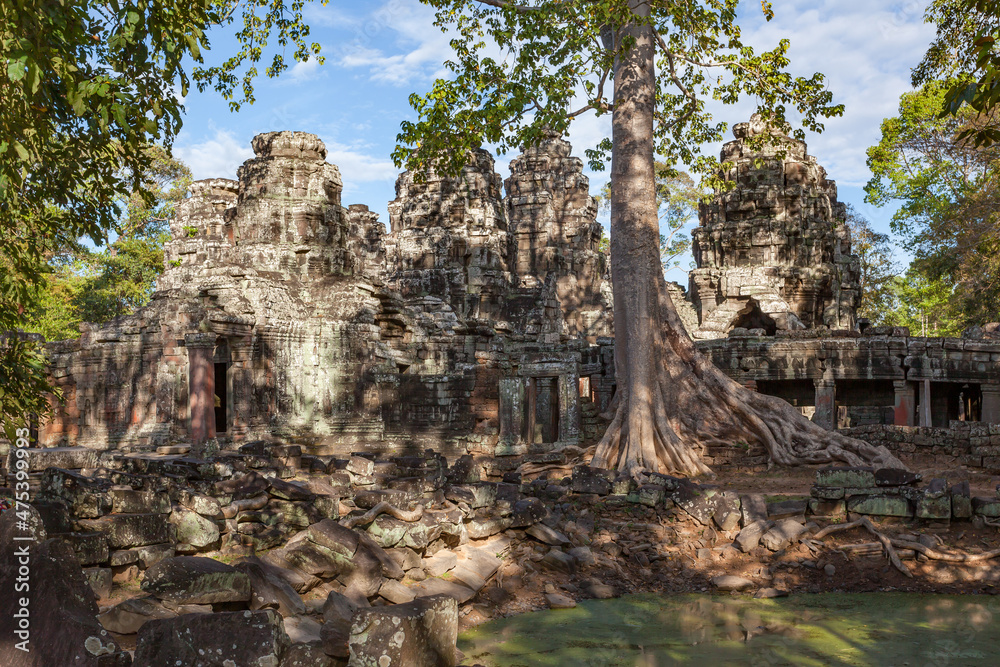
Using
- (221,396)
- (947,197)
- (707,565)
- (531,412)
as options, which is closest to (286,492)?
(707,565)

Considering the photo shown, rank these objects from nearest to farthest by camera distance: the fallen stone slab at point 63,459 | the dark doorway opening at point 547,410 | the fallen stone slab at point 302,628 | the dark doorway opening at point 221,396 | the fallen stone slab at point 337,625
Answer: the fallen stone slab at point 337,625, the fallen stone slab at point 302,628, the fallen stone slab at point 63,459, the dark doorway opening at point 547,410, the dark doorway opening at point 221,396

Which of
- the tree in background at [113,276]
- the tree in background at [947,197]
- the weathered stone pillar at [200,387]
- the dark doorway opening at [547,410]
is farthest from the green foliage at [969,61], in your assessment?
the tree in background at [113,276]

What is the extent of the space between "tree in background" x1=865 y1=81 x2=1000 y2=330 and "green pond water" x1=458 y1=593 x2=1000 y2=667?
10748 mm

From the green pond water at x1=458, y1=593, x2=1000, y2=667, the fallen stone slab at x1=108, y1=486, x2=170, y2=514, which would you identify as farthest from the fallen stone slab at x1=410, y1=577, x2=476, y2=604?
the fallen stone slab at x1=108, y1=486, x2=170, y2=514

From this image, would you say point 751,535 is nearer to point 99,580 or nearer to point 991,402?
point 99,580

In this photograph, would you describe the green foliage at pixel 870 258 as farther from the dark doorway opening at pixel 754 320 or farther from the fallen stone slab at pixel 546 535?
the fallen stone slab at pixel 546 535

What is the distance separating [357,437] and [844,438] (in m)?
9.41

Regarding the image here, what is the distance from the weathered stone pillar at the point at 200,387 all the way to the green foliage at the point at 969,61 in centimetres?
1289

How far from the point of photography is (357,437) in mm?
15953

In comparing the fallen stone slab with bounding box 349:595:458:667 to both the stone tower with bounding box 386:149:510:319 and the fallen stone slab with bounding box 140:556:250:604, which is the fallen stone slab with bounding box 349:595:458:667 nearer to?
the fallen stone slab with bounding box 140:556:250:604

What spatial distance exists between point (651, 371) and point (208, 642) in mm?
8745

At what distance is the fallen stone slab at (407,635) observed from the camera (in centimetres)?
389

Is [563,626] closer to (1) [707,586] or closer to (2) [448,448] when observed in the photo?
(1) [707,586]

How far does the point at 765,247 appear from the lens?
79.1ft
